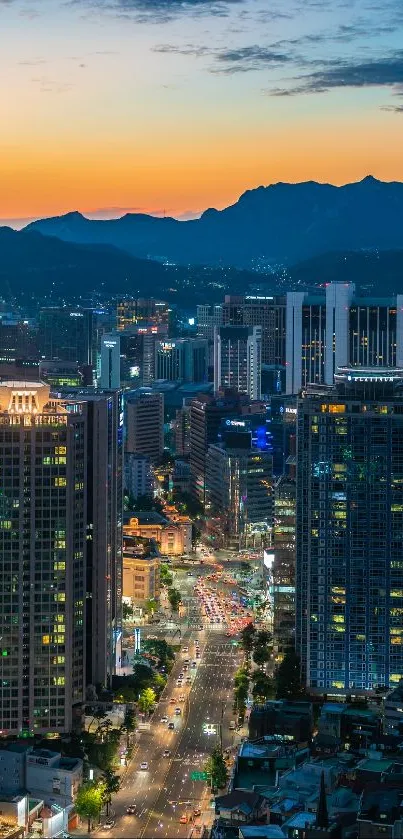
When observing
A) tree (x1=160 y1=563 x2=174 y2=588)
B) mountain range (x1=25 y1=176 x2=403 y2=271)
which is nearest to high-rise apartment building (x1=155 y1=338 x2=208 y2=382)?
mountain range (x1=25 y1=176 x2=403 y2=271)

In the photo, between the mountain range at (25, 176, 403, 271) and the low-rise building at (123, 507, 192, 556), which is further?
the mountain range at (25, 176, 403, 271)

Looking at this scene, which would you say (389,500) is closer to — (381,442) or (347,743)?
(381,442)

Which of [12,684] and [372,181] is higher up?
[372,181]

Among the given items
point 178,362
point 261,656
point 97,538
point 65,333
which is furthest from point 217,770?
point 65,333

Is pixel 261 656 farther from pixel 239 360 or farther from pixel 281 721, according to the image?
pixel 239 360

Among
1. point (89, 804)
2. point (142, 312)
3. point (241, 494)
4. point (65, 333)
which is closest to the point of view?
point (89, 804)

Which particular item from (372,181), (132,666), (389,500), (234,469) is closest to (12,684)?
(132,666)

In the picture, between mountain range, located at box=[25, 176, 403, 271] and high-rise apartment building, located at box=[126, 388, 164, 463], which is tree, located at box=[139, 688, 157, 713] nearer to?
high-rise apartment building, located at box=[126, 388, 164, 463]
